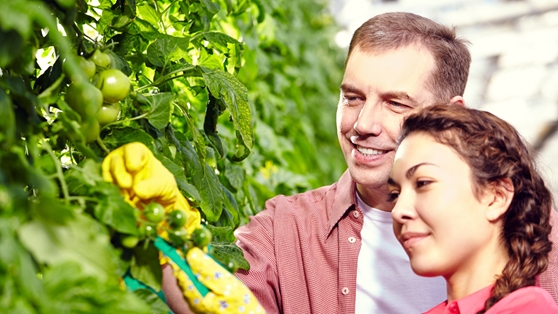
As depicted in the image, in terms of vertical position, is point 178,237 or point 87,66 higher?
point 87,66

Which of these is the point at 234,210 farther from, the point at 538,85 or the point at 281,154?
the point at 538,85

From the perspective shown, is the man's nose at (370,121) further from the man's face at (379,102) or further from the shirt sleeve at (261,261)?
the shirt sleeve at (261,261)

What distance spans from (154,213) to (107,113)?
18 cm

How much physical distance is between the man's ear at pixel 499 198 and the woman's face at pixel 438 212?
0.04 feet

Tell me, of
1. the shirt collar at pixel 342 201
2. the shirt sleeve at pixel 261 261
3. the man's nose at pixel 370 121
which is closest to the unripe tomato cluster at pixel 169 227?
the shirt sleeve at pixel 261 261

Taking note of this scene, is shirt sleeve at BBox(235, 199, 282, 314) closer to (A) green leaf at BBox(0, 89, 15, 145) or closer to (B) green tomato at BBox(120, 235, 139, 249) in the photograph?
(B) green tomato at BBox(120, 235, 139, 249)

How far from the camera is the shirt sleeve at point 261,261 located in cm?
188

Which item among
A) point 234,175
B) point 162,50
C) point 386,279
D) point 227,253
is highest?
point 162,50

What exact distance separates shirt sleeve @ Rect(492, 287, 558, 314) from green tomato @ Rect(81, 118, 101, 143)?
735 mm

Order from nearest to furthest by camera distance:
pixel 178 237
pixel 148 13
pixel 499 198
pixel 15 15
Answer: pixel 15 15, pixel 178 237, pixel 499 198, pixel 148 13

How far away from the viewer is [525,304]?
136cm

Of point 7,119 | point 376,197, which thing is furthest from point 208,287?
point 376,197

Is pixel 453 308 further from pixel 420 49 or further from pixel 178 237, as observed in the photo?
pixel 420 49

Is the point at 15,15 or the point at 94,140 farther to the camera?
the point at 94,140
